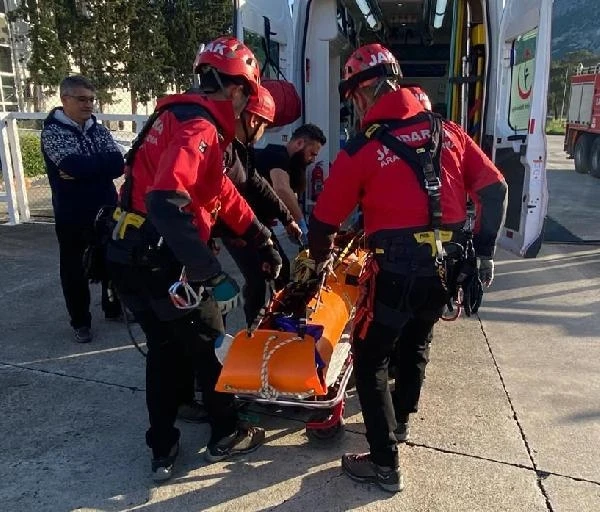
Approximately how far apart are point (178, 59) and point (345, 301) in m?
17.3

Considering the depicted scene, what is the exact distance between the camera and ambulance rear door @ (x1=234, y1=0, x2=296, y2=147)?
18.3ft

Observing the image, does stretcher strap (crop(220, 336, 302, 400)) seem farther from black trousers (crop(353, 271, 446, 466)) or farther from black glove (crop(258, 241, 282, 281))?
black glove (crop(258, 241, 282, 281))

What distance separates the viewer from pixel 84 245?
436 centimetres

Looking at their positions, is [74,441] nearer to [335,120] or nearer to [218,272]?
[218,272]

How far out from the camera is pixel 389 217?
2.53m

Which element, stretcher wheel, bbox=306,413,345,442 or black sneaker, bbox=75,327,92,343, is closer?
stretcher wheel, bbox=306,413,345,442

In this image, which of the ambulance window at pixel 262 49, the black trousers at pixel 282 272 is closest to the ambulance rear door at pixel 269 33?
the ambulance window at pixel 262 49

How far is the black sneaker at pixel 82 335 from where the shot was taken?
4.38m

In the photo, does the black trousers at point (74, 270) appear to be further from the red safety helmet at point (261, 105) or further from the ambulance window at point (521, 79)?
the ambulance window at point (521, 79)

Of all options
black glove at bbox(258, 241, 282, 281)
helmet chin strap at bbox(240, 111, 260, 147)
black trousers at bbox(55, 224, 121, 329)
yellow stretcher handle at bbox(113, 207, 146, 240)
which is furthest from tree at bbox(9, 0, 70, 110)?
yellow stretcher handle at bbox(113, 207, 146, 240)

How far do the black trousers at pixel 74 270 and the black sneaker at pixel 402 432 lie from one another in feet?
7.75

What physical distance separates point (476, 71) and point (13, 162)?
6.49 meters

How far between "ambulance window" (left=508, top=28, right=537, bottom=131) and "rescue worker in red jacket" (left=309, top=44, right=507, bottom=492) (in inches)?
96.1

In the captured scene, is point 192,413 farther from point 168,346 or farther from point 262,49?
point 262,49
